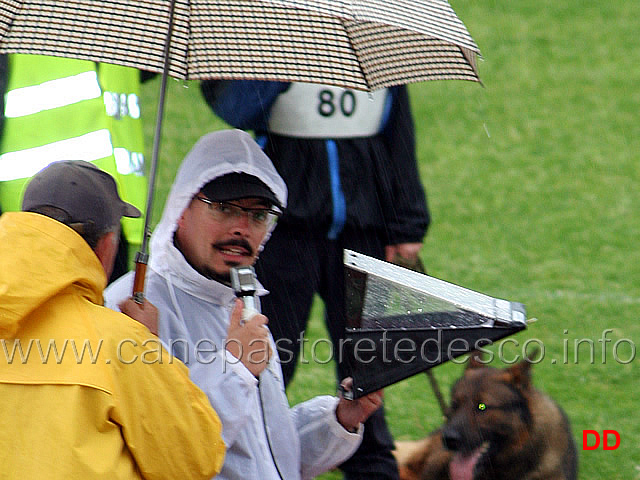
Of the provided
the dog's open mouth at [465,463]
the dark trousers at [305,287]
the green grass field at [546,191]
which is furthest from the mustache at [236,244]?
the green grass field at [546,191]

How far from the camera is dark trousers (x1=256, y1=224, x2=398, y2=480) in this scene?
4375mm

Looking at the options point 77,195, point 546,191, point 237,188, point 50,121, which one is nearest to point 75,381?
point 77,195

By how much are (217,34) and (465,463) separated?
2.15m

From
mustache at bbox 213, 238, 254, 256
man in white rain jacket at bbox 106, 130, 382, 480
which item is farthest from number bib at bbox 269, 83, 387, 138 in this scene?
mustache at bbox 213, 238, 254, 256

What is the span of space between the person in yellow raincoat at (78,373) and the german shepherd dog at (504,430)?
185 centimetres

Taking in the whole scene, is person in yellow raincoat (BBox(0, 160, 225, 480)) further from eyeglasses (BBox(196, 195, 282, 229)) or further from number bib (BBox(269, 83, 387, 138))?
number bib (BBox(269, 83, 387, 138))

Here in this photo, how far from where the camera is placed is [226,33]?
2.91m

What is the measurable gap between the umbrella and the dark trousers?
1.37 meters

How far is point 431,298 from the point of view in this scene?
9.39 ft

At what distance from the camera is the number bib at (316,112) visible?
4359 millimetres

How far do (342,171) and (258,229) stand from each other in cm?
128

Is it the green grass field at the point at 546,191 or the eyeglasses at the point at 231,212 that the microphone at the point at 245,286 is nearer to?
the eyeglasses at the point at 231,212

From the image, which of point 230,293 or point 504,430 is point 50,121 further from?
point 504,430

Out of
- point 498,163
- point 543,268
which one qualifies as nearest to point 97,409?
point 543,268
